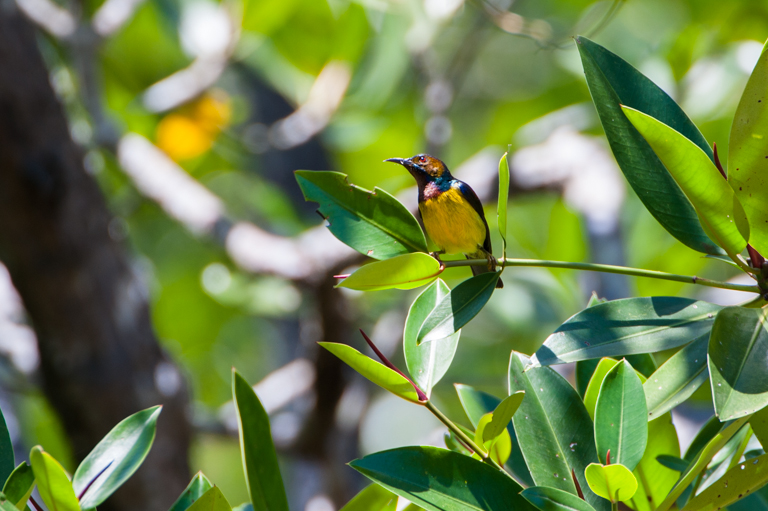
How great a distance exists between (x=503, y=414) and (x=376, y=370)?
0.36 feet

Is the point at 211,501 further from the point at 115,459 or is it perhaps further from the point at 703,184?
the point at 703,184

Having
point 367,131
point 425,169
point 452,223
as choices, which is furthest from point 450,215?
point 367,131

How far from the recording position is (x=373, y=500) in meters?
0.58

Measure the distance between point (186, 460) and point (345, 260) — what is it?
2.87 ft

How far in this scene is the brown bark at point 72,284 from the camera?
177 cm

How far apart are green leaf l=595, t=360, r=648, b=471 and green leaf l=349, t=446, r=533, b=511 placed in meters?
0.09

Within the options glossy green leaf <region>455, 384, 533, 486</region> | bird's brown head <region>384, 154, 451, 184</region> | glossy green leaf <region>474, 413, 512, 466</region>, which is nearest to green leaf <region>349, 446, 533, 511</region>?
glossy green leaf <region>474, 413, 512, 466</region>

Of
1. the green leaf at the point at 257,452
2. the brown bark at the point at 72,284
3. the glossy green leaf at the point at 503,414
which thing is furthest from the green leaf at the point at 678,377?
the brown bark at the point at 72,284

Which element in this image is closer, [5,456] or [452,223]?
[5,456]

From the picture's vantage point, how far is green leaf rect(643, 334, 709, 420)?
1.70 feet

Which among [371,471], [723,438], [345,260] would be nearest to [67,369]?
[345,260]

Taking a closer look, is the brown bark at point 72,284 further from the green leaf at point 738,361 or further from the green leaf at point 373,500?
the green leaf at point 738,361

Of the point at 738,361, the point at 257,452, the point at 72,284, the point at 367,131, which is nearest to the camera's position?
the point at 738,361

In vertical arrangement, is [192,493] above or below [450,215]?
below
